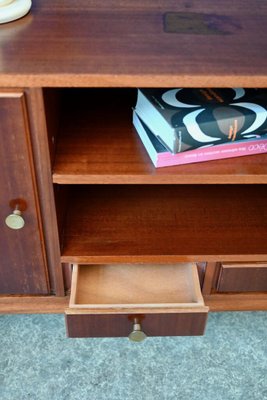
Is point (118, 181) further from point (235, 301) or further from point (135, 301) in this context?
point (235, 301)

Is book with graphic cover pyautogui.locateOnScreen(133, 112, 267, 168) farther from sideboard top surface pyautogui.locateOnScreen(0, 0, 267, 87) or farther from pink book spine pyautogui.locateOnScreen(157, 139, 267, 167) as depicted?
sideboard top surface pyautogui.locateOnScreen(0, 0, 267, 87)

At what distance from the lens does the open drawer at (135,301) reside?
30.3 inches

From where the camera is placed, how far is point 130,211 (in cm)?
88

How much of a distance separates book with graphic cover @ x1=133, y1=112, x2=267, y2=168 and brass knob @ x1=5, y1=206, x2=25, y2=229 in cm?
23

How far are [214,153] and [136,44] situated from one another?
206 millimetres

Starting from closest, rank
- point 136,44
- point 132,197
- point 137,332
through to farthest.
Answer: point 136,44 → point 137,332 → point 132,197

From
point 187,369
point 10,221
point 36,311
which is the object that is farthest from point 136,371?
point 10,221

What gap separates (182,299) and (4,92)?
1.55ft

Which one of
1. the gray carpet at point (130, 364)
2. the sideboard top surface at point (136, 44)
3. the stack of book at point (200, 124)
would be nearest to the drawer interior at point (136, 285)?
the gray carpet at point (130, 364)

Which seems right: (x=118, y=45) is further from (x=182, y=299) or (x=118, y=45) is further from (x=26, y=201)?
(x=182, y=299)

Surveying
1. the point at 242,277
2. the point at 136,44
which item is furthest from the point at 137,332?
the point at 136,44

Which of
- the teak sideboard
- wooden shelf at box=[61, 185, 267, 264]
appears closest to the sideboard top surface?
the teak sideboard

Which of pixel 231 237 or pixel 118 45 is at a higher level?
pixel 118 45

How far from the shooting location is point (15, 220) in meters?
0.73
